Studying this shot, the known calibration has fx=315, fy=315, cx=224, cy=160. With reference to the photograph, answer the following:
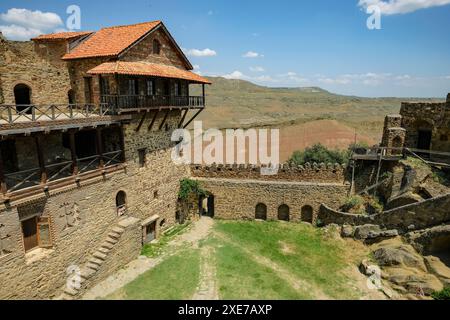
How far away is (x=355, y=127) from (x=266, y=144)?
21.0 meters

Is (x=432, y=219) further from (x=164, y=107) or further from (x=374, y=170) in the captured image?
(x=164, y=107)

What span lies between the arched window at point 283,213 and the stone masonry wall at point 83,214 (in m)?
8.73

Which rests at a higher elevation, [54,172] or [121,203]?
[54,172]

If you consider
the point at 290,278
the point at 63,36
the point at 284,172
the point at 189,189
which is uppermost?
the point at 63,36

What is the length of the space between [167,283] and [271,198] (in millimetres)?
11386

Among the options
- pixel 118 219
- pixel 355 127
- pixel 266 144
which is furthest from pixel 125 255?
pixel 355 127

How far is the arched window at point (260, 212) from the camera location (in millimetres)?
25547


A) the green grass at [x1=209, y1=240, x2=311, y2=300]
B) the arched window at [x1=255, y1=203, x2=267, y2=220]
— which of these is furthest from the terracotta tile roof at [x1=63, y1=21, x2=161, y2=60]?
the arched window at [x1=255, y1=203, x2=267, y2=220]

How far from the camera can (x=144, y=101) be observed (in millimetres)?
19047

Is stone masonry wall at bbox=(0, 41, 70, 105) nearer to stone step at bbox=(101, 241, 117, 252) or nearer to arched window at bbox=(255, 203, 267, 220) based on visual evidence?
stone step at bbox=(101, 241, 117, 252)

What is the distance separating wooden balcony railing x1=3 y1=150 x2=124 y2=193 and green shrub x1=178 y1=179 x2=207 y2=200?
6585 mm

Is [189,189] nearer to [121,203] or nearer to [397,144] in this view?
[121,203]

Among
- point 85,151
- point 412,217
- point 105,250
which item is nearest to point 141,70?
point 85,151

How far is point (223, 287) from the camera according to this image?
1620 cm
